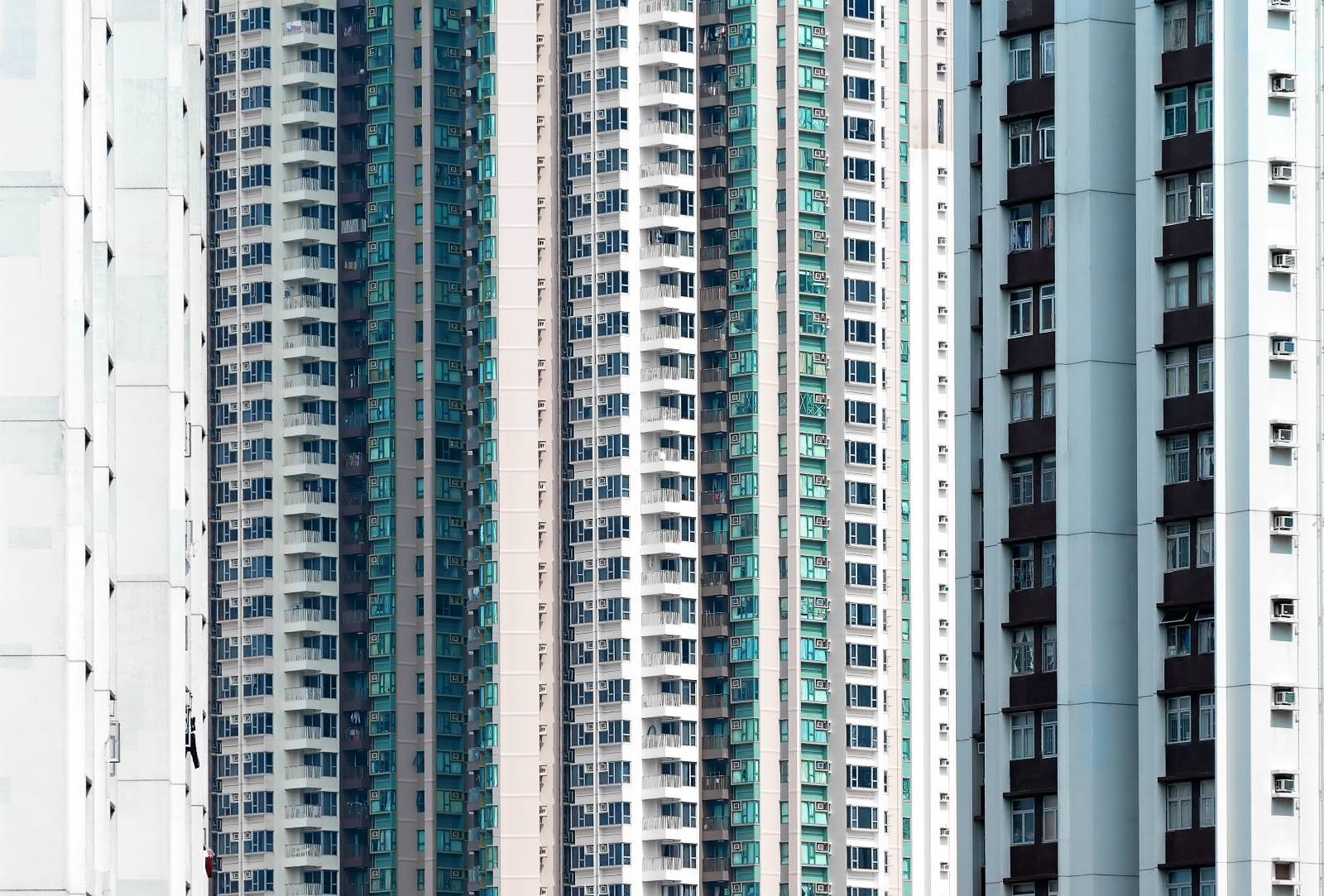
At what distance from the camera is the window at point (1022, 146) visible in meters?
104

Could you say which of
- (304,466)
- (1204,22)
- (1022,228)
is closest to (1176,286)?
(1022,228)

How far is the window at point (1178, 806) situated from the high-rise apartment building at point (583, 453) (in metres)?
61.9

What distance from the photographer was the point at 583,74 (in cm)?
16275

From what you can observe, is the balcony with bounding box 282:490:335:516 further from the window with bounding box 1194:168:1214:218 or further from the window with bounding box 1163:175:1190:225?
the window with bounding box 1194:168:1214:218

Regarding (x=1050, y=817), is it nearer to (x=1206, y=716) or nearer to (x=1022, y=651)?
(x=1022, y=651)

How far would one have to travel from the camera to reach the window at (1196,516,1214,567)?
313ft

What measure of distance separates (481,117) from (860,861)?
3967 centimetres

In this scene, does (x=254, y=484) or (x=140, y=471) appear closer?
(x=140, y=471)

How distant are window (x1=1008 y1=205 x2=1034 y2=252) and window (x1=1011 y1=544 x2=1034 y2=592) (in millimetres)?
9237

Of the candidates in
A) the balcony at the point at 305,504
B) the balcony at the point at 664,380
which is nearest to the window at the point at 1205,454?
the balcony at the point at 664,380

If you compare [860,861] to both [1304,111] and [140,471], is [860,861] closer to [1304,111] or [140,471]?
[1304,111]

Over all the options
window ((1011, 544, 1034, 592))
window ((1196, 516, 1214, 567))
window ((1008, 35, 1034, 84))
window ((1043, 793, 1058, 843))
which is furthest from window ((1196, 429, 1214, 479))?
window ((1008, 35, 1034, 84))

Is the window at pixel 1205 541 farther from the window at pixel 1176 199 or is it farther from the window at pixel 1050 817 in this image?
the window at pixel 1176 199

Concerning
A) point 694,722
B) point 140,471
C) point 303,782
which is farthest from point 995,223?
point 303,782
